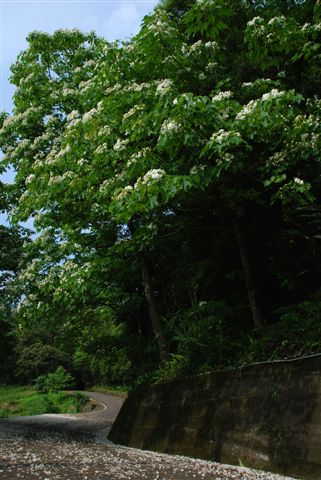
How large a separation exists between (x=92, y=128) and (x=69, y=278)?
3.61 metres

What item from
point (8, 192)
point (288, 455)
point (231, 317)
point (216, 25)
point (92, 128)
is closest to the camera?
point (288, 455)

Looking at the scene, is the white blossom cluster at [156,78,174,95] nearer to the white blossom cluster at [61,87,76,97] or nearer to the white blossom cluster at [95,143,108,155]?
the white blossom cluster at [95,143,108,155]

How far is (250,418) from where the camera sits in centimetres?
755

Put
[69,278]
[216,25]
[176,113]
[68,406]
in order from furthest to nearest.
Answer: [68,406], [69,278], [216,25], [176,113]

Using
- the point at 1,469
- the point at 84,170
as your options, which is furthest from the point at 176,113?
the point at 1,469

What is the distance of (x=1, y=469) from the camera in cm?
591

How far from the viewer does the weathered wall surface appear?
6.39 m

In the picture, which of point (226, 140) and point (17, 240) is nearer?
point (226, 140)

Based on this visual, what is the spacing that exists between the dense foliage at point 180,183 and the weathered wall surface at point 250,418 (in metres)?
0.61

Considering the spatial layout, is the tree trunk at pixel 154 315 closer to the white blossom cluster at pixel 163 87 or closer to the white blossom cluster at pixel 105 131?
the white blossom cluster at pixel 105 131

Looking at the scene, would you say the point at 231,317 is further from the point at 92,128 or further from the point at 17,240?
the point at 17,240

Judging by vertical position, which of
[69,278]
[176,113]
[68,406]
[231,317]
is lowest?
[68,406]

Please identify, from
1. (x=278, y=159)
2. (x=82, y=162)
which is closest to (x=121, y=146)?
(x=82, y=162)

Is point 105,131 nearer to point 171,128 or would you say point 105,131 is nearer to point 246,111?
point 171,128
